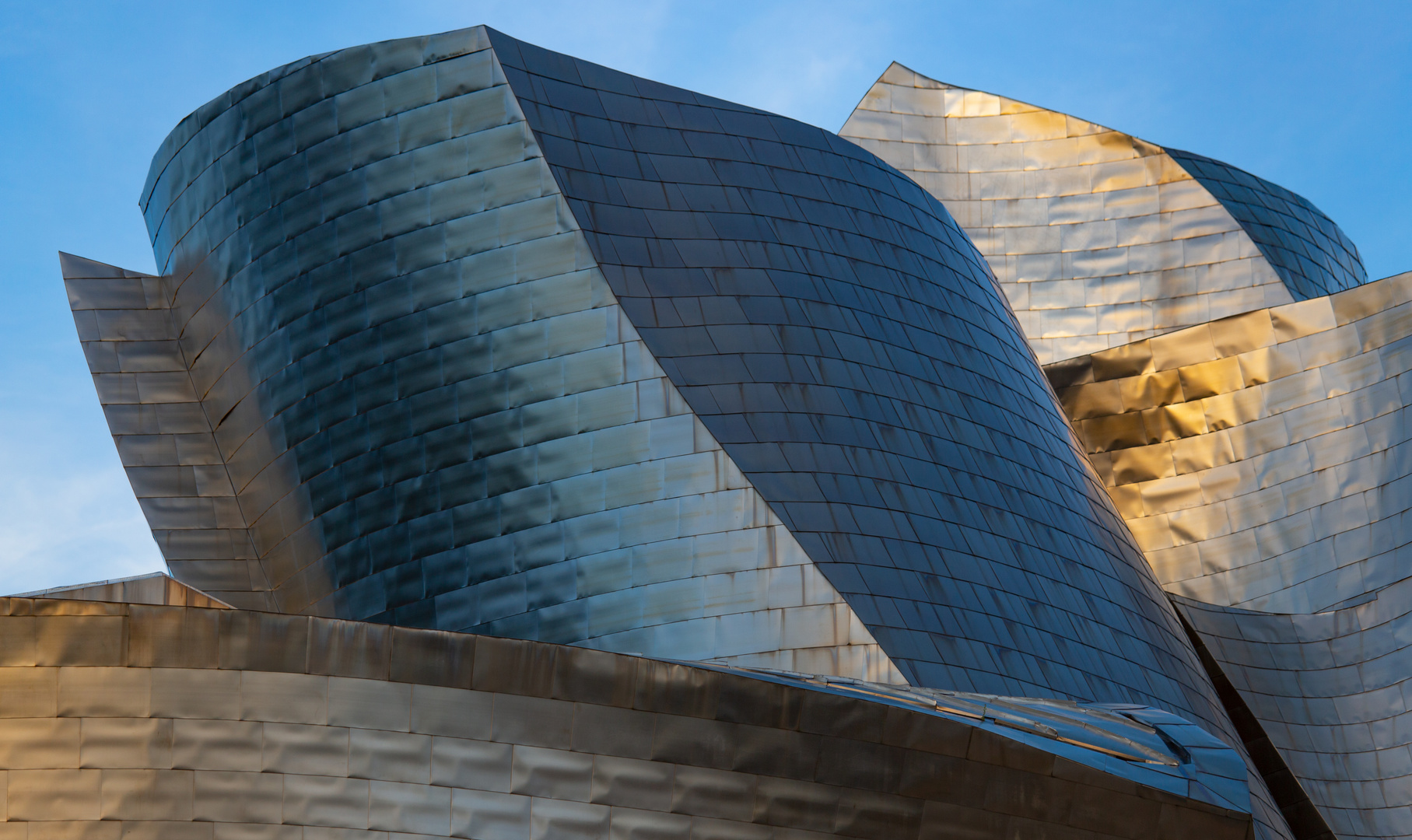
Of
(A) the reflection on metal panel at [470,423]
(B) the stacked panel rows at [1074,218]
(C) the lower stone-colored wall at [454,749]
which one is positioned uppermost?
(B) the stacked panel rows at [1074,218]

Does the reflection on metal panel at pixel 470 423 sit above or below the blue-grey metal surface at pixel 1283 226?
below

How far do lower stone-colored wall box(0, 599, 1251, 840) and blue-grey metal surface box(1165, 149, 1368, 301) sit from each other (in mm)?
23154

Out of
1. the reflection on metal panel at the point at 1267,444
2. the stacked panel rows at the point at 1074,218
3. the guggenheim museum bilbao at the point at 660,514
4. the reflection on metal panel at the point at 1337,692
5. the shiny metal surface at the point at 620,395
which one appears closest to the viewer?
the guggenheim museum bilbao at the point at 660,514

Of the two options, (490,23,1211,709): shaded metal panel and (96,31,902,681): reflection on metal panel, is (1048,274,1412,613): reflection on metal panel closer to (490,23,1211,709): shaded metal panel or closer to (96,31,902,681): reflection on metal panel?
(490,23,1211,709): shaded metal panel

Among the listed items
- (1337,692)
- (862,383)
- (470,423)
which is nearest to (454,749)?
(470,423)

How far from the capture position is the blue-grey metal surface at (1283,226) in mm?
31203

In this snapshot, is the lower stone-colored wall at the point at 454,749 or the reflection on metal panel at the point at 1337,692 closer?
the lower stone-colored wall at the point at 454,749

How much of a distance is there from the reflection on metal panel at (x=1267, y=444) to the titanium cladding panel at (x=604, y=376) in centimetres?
417

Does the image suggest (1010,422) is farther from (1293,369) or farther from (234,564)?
(234,564)

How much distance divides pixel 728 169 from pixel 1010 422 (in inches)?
196

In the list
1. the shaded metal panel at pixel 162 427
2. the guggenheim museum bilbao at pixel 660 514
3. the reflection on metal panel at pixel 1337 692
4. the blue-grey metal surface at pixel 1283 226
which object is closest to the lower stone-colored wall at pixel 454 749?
the guggenheim museum bilbao at pixel 660 514

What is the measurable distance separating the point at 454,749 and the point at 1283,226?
27085mm

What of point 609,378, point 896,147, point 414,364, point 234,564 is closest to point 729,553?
point 609,378

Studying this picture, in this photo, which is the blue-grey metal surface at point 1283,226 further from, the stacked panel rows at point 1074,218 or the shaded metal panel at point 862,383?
the shaded metal panel at point 862,383
